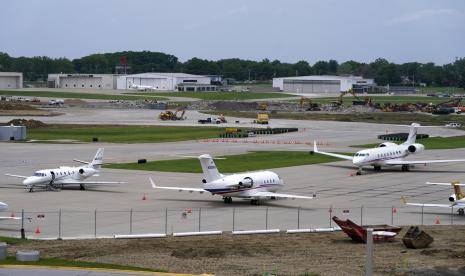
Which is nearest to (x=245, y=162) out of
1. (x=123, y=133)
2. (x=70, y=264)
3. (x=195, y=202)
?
(x=195, y=202)

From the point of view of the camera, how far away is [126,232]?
55.3 meters

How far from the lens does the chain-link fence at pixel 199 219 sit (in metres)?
56.2

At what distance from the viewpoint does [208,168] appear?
65.8 meters

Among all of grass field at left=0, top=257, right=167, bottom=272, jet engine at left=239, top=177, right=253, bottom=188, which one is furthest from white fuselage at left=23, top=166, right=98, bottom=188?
grass field at left=0, top=257, right=167, bottom=272

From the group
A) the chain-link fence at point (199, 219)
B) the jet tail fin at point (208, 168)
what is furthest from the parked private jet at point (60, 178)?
the jet tail fin at point (208, 168)

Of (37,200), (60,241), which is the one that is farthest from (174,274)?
(37,200)

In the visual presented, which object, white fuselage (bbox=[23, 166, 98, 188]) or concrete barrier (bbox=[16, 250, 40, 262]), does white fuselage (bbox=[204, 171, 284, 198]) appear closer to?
white fuselage (bbox=[23, 166, 98, 188])

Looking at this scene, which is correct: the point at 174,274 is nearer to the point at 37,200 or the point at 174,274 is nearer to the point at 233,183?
the point at 233,183

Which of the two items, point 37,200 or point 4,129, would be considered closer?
point 37,200

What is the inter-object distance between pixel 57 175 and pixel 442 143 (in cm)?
7206

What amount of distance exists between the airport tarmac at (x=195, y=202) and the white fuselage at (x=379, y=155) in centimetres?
162

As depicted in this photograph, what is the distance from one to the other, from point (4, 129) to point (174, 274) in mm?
92697

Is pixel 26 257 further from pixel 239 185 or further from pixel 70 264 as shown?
pixel 239 185

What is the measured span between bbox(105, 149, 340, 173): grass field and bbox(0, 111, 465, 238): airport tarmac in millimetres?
3148
